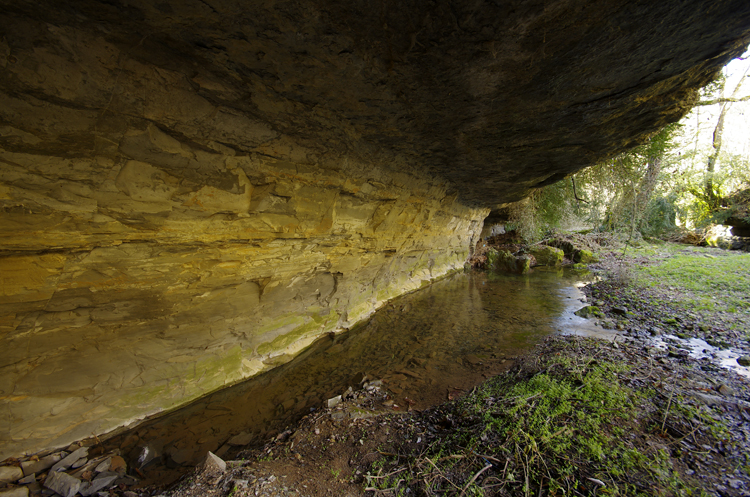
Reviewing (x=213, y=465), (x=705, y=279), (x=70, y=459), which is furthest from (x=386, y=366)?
(x=705, y=279)

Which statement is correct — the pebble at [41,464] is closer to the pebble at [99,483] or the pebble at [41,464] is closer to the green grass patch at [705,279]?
the pebble at [99,483]

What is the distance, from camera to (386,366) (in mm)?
4477

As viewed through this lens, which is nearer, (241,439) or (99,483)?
(99,483)

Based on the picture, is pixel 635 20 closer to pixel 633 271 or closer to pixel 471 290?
pixel 471 290

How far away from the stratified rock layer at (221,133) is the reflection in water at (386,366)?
1.40 ft

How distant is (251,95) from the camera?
2.56 metres

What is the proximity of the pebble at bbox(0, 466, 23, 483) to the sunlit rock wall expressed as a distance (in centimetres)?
23

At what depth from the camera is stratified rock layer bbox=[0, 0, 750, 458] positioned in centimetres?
181

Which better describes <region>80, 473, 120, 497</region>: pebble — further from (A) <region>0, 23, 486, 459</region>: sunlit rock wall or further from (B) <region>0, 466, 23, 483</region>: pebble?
(A) <region>0, 23, 486, 459</region>: sunlit rock wall

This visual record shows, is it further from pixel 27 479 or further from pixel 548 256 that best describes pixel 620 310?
pixel 27 479

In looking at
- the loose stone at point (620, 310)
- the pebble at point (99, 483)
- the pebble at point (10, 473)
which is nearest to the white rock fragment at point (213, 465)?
the pebble at point (99, 483)

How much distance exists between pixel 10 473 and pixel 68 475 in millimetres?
516

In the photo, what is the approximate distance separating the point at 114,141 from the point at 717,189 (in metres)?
21.9

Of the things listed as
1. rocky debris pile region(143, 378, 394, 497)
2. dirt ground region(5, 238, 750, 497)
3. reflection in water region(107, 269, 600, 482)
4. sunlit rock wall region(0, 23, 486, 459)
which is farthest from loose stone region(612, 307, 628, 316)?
sunlit rock wall region(0, 23, 486, 459)
